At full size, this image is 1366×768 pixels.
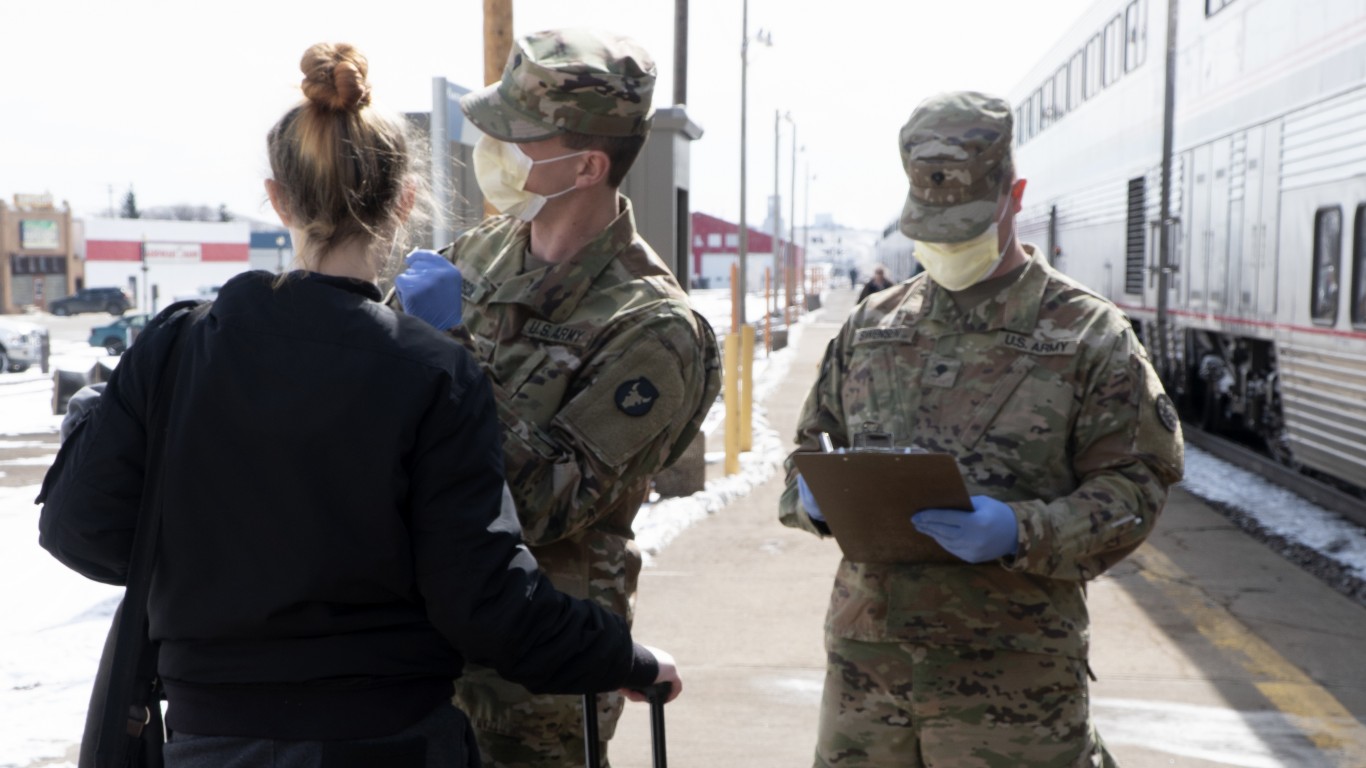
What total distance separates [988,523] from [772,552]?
5613mm

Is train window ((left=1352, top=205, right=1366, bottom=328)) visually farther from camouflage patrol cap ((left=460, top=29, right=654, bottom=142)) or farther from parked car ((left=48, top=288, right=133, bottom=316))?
parked car ((left=48, top=288, right=133, bottom=316))

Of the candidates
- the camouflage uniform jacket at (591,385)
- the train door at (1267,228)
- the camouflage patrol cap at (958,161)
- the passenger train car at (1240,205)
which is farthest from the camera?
the train door at (1267,228)

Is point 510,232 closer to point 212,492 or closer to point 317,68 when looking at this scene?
point 317,68

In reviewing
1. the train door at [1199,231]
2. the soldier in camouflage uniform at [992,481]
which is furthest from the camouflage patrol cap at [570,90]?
the train door at [1199,231]

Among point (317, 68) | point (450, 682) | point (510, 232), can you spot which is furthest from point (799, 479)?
point (317, 68)

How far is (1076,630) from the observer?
270 centimetres

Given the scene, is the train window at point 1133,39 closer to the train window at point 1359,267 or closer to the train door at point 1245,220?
the train door at point 1245,220

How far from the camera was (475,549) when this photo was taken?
1727 mm

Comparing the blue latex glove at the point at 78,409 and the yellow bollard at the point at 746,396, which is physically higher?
the blue latex glove at the point at 78,409

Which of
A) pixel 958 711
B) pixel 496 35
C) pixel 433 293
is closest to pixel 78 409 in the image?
pixel 433 293

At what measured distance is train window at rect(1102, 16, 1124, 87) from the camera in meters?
15.6

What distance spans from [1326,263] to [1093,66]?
9060 mm

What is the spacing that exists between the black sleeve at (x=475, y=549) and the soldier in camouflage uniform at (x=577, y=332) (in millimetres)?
402

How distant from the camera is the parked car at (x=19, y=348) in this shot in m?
25.5
